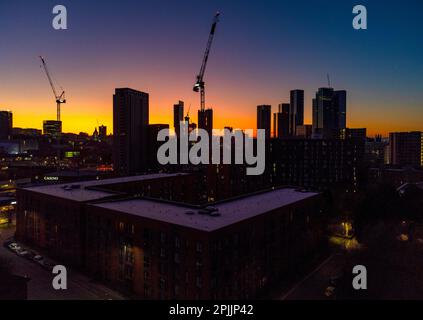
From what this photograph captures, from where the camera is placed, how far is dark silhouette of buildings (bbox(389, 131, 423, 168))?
161000 millimetres

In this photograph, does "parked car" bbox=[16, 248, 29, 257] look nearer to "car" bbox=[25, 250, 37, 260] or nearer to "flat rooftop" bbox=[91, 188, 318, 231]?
"car" bbox=[25, 250, 37, 260]

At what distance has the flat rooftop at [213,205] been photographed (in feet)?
115

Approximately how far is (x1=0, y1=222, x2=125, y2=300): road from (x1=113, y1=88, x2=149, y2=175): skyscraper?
323 ft

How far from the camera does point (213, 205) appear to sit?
43.5 meters

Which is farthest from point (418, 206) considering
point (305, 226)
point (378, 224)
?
point (305, 226)

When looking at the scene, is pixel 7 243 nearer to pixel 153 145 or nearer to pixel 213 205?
pixel 213 205

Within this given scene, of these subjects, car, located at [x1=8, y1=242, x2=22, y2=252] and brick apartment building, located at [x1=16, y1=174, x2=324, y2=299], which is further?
car, located at [x1=8, y1=242, x2=22, y2=252]

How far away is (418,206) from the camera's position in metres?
63.1

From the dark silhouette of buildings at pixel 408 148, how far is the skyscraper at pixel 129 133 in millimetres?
123171

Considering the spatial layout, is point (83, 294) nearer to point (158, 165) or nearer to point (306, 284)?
point (306, 284)

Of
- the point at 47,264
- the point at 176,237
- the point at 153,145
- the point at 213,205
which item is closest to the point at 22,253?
the point at 47,264

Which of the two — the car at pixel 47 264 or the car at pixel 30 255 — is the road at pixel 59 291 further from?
the car at pixel 30 255

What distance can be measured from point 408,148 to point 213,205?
15519 centimetres

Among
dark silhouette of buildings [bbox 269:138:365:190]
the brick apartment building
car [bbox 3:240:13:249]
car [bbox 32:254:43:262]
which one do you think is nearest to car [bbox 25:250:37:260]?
car [bbox 32:254:43:262]
